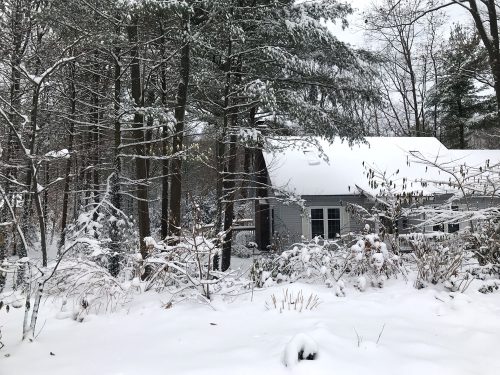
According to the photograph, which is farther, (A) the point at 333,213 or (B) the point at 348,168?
(B) the point at 348,168

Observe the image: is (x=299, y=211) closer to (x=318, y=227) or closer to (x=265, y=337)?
(x=318, y=227)

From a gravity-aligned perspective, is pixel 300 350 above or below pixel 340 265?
below

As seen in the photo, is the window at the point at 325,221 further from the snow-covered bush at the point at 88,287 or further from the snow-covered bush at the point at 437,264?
the snow-covered bush at the point at 88,287

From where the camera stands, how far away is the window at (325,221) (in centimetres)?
1712

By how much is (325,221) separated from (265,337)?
45.4 ft

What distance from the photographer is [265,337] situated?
11.7 ft

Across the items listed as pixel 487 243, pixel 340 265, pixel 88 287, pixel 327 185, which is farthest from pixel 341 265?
pixel 327 185

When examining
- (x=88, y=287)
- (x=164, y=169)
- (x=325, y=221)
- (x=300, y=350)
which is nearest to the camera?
(x=300, y=350)

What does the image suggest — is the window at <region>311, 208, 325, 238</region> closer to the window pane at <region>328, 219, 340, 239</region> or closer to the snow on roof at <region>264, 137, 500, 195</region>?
the window pane at <region>328, 219, 340, 239</region>

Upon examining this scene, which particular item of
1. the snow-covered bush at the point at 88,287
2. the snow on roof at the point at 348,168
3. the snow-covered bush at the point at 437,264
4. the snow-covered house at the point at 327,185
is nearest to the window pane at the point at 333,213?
the snow-covered house at the point at 327,185

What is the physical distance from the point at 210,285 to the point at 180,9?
18.4ft

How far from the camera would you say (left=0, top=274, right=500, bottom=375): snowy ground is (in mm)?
2986

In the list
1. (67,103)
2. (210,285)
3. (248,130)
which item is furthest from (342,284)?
(67,103)

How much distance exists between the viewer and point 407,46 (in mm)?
29641
